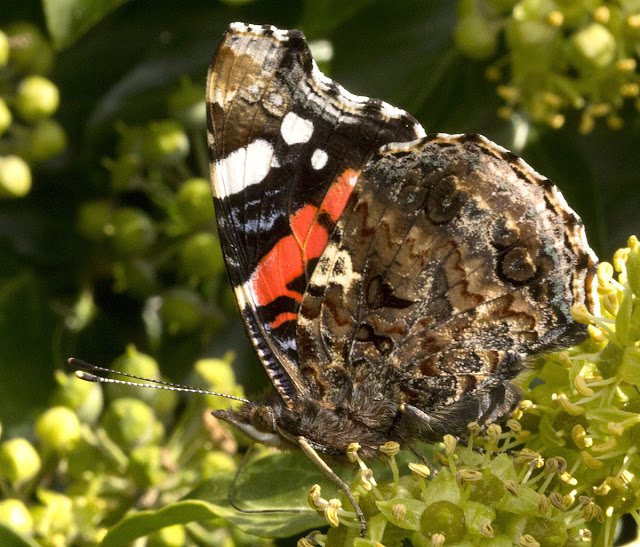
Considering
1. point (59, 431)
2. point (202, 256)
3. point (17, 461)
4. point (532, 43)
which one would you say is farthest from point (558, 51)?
point (17, 461)

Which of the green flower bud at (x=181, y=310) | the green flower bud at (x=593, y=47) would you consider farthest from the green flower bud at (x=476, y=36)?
the green flower bud at (x=181, y=310)

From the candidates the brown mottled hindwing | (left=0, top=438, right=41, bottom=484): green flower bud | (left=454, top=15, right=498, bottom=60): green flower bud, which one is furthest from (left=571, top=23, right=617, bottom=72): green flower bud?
(left=0, top=438, right=41, bottom=484): green flower bud

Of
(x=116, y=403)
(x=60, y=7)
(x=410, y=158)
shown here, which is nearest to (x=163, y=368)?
(x=116, y=403)

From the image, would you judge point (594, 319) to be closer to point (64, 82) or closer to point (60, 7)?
point (60, 7)

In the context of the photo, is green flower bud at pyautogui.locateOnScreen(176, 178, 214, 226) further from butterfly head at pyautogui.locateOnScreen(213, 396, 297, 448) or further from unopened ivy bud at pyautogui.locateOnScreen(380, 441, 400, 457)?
unopened ivy bud at pyautogui.locateOnScreen(380, 441, 400, 457)

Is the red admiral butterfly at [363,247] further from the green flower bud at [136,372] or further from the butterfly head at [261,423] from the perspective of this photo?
the green flower bud at [136,372]

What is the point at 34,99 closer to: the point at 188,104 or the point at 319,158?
the point at 188,104
